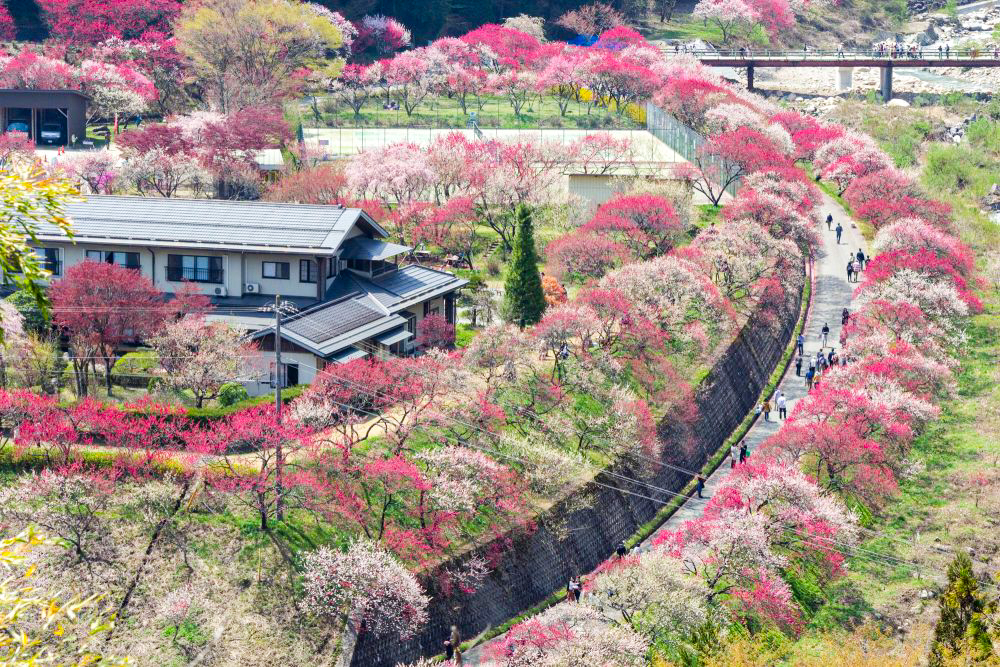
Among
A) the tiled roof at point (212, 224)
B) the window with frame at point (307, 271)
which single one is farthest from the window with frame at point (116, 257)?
the window with frame at point (307, 271)

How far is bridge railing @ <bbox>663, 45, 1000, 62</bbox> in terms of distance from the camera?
120m

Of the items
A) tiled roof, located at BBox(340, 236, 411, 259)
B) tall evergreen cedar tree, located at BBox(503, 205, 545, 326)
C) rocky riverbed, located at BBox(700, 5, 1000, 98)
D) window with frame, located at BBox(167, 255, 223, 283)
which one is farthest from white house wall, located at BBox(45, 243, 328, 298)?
rocky riverbed, located at BBox(700, 5, 1000, 98)

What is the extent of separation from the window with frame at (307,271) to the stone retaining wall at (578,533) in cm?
1305

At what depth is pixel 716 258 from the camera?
61.8 m

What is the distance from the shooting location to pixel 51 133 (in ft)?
250

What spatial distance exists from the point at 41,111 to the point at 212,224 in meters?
29.5

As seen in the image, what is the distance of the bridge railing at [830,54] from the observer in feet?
394

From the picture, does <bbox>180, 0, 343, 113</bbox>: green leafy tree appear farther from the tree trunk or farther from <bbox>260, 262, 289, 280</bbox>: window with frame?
the tree trunk

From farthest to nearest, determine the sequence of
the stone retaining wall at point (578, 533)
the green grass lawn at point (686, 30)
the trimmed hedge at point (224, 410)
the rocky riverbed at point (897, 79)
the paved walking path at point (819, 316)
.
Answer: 1. the green grass lawn at point (686, 30)
2. the rocky riverbed at point (897, 79)
3. the paved walking path at point (819, 316)
4. the trimmed hedge at point (224, 410)
5. the stone retaining wall at point (578, 533)

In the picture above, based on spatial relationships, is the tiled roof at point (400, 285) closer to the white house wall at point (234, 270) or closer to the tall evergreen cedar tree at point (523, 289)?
the white house wall at point (234, 270)

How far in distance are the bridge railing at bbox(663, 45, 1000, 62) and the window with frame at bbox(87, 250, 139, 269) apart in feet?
245

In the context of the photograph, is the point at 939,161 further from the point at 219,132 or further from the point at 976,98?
the point at 219,132

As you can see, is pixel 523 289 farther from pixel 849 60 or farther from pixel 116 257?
pixel 849 60

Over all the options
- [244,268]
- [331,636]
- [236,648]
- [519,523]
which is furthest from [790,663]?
[244,268]
